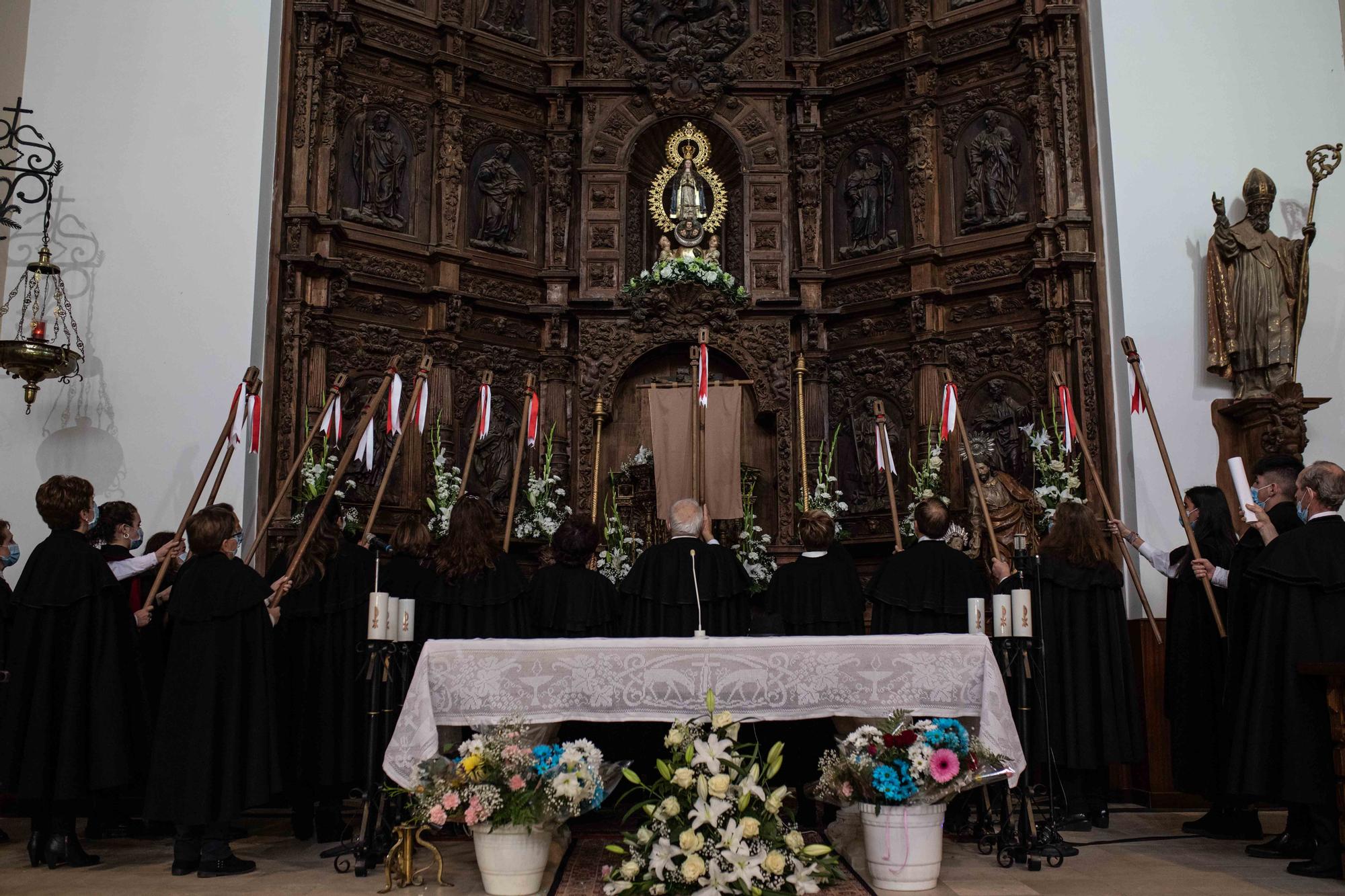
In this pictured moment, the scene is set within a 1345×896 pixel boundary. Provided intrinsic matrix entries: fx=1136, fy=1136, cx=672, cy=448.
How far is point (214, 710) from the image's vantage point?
6.04 m

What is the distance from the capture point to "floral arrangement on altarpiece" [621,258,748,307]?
42.2ft

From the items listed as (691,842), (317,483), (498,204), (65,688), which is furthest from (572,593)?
(498,204)

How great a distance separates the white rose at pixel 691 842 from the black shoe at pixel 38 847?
3896 mm

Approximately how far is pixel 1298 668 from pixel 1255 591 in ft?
2.51

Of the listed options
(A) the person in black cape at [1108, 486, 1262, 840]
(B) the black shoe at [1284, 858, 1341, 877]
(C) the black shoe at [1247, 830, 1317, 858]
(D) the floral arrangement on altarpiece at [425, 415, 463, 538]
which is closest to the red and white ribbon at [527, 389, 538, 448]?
(D) the floral arrangement on altarpiece at [425, 415, 463, 538]

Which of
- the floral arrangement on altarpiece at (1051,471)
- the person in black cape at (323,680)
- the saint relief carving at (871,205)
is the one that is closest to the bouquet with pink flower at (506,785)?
the person in black cape at (323,680)

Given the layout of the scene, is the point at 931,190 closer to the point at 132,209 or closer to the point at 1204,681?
the point at 1204,681

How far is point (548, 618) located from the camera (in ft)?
25.5

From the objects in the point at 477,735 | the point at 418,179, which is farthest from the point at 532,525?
the point at 477,735

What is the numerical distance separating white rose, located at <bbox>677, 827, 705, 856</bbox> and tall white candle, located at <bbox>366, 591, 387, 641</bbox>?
2.04 metres

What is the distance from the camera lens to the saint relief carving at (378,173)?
1216 cm

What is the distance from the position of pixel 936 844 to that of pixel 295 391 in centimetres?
786

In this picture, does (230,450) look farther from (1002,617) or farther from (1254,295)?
(1254,295)

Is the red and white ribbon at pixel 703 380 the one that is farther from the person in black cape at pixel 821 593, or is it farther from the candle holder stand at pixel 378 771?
the candle holder stand at pixel 378 771
